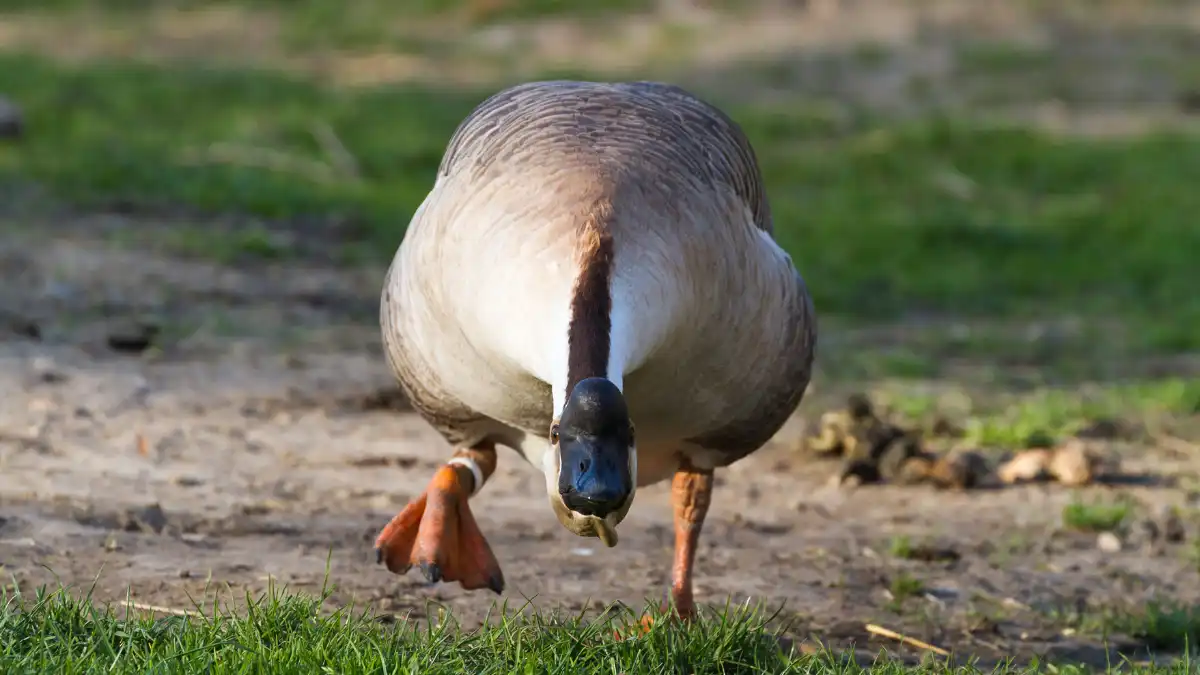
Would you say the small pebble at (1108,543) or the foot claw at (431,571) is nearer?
the foot claw at (431,571)

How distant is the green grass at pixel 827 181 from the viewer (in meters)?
10.8

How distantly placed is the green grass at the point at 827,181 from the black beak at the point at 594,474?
712 centimetres

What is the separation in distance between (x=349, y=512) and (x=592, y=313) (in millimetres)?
2585

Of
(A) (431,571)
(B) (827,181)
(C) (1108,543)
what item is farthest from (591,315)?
(B) (827,181)

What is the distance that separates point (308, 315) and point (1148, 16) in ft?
47.7

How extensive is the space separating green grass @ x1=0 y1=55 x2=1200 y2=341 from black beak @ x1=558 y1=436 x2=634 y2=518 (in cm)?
712

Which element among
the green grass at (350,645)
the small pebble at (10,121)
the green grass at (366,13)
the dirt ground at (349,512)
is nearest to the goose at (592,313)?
the green grass at (350,645)

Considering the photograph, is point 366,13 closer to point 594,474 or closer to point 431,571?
point 431,571

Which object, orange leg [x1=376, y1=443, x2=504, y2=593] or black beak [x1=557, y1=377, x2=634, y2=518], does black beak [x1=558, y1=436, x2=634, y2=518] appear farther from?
orange leg [x1=376, y1=443, x2=504, y2=593]

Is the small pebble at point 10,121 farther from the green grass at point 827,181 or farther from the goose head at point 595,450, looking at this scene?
the goose head at point 595,450

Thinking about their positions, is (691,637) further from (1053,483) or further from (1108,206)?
(1108,206)

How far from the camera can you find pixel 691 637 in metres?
4.01

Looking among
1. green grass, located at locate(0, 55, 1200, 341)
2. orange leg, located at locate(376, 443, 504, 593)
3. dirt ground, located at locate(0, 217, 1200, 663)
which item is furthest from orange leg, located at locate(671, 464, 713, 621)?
green grass, located at locate(0, 55, 1200, 341)

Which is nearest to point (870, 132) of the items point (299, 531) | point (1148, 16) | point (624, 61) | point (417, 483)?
point (624, 61)
